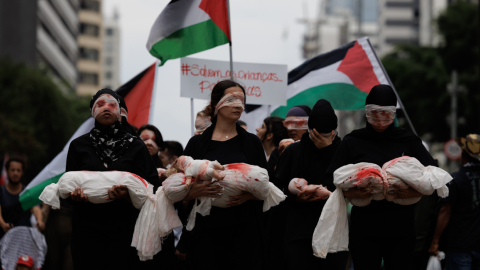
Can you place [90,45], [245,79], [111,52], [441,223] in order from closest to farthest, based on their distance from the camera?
[441,223] < [245,79] < [90,45] < [111,52]

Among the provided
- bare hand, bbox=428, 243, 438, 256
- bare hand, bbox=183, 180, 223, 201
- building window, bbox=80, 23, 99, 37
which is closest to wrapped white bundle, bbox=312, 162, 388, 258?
bare hand, bbox=183, 180, 223, 201

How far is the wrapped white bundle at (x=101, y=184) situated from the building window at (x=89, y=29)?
99.9m

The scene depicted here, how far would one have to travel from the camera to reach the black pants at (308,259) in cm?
630

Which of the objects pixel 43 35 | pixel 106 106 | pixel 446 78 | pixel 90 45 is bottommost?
pixel 106 106

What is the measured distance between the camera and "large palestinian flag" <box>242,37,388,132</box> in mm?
10922

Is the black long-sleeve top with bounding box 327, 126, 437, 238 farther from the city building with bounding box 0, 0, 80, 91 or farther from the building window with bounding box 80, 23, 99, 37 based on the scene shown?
the building window with bounding box 80, 23, 99, 37

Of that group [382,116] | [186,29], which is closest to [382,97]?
[382,116]

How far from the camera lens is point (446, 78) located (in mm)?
39156

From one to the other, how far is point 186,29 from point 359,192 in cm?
471

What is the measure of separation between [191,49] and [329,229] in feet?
14.9

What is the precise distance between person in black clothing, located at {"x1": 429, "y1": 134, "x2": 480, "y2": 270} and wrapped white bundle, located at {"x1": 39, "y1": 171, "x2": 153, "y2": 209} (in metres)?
3.78

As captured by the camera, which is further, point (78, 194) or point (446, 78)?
point (446, 78)

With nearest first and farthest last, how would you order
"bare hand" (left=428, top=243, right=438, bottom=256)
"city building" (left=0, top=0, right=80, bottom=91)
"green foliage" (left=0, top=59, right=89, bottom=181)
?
"bare hand" (left=428, top=243, right=438, bottom=256) < "green foliage" (left=0, top=59, right=89, bottom=181) < "city building" (left=0, top=0, right=80, bottom=91)

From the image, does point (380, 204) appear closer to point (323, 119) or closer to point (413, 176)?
point (413, 176)
